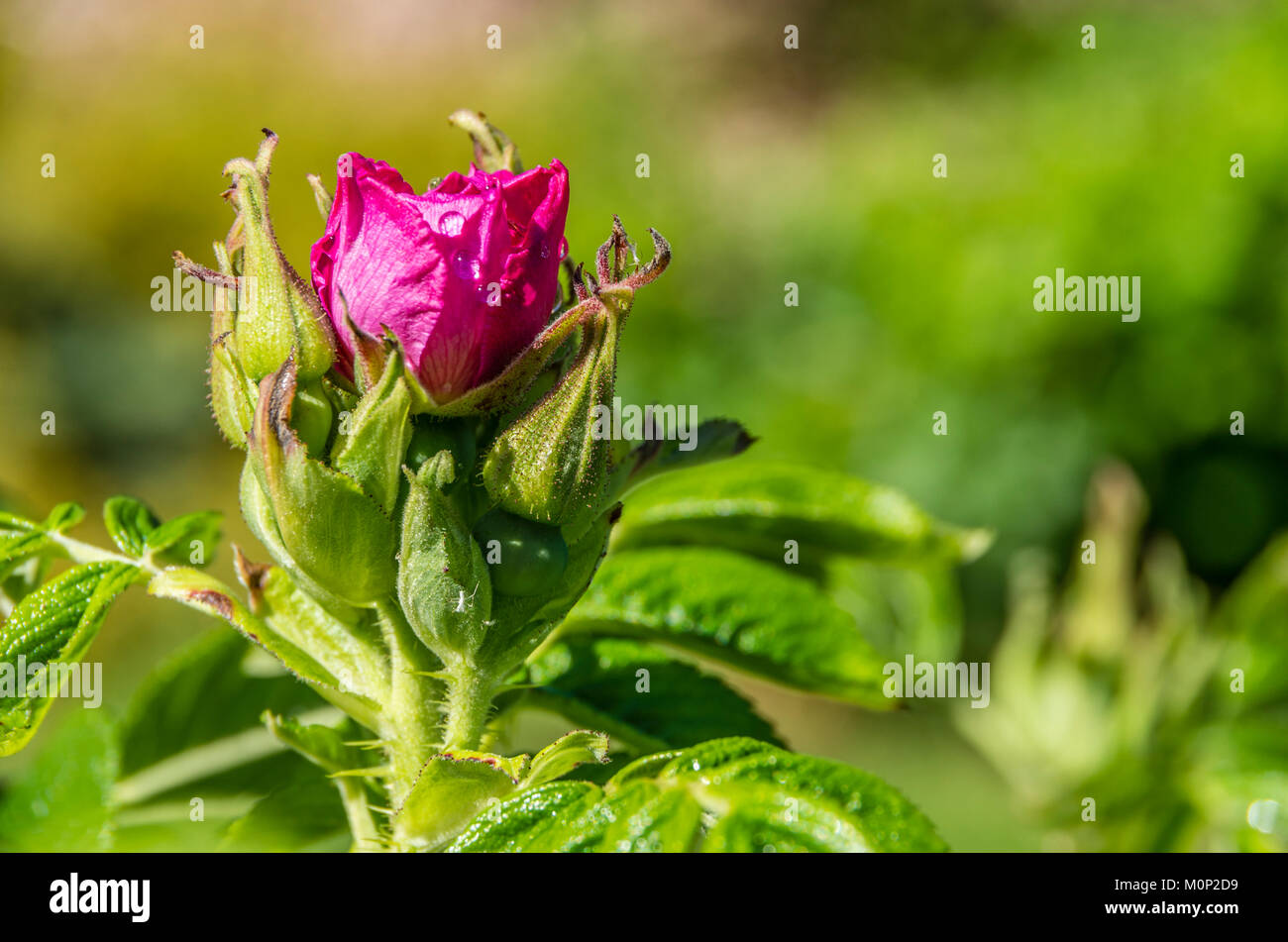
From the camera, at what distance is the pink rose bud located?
2.61ft

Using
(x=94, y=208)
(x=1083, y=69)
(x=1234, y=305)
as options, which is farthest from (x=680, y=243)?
(x=94, y=208)

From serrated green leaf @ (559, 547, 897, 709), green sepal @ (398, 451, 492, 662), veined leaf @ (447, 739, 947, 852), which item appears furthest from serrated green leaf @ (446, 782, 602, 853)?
serrated green leaf @ (559, 547, 897, 709)

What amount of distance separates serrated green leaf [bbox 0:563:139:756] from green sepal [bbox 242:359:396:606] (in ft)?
0.64

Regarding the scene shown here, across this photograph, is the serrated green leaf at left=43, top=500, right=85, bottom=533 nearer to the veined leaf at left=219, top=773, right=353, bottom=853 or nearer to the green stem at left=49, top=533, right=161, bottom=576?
the green stem at left=49, top=533, right=161, bottom=576

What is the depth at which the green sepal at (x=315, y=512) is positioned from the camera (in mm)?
760

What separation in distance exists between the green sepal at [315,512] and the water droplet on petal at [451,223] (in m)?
0.14

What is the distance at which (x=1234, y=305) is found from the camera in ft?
14.0

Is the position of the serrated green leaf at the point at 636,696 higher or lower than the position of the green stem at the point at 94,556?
lower

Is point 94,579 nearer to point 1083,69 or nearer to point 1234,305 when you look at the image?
point 1234,305

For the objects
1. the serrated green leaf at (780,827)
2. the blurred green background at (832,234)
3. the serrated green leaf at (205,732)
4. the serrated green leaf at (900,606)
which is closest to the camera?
the serrated green leaf at (780,827)

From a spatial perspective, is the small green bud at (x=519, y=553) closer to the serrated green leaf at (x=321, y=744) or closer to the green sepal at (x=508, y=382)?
the green sepal at (x=508, y=382)

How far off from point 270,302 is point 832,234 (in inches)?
173

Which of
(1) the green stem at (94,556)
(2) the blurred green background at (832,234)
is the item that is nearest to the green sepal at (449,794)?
(1) the green stem at (94,556)
